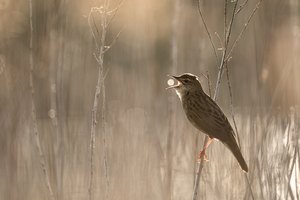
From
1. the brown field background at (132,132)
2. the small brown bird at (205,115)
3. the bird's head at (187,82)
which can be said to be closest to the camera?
the small brown bird at (205,115)

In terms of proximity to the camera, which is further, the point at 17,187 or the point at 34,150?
the point at 34,150

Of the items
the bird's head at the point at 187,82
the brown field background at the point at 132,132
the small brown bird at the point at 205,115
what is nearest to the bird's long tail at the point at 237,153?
the small brown bird at the point at 205,115

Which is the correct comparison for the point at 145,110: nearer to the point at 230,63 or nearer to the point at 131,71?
the point at 131,71

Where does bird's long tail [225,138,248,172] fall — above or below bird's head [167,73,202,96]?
below

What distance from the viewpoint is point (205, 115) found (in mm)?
4637

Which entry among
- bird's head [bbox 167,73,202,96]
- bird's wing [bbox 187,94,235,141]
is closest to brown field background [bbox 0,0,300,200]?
bird's wing [bbox 187,94,235,141]

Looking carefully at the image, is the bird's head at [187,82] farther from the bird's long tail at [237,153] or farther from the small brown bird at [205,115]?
the bird's long tail at [237,153]

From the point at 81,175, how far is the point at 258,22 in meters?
1.78

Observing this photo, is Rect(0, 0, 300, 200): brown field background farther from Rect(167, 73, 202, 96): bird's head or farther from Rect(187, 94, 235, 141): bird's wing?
Rect(167, 73, 202, 96): bird's head

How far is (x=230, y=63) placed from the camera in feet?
27.6

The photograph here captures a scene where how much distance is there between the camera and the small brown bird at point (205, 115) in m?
4.48

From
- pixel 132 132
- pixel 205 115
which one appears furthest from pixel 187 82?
pixel 132 132

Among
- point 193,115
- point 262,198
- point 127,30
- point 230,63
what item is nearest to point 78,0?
point 127,30

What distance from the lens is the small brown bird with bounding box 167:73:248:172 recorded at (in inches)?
177
